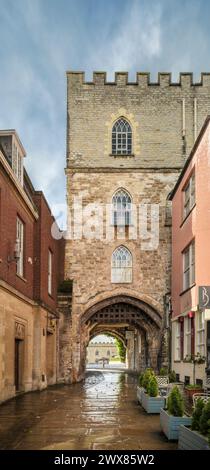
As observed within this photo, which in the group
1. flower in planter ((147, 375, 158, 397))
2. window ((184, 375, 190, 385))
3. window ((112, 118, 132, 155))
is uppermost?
window ((112, 118, 132, 155))

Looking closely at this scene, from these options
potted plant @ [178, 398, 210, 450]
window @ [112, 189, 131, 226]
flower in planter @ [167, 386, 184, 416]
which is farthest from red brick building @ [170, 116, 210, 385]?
potted plant @ [178, 398, 210, 450]

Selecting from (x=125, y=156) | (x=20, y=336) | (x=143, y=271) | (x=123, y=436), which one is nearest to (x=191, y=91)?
(x=125, y=156)

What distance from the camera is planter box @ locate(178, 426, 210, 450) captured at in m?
7.39

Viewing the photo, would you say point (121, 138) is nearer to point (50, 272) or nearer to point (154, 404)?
point (50, 272)

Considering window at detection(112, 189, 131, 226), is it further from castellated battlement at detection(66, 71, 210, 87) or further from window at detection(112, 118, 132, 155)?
castellated battlement at detection(66, 71, 210, 87)

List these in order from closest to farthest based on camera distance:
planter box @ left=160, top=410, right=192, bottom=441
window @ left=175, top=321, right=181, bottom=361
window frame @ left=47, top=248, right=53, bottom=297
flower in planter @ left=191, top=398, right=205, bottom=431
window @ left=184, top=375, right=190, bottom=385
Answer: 1. flower in planter @ left=191, top=398, right=205, bottom=431
2. planter box @ left=160, top=410, right=192, bottom=441
3. window @ left=184, top=375, right=190, bottom=385
4. window @ left=175, top=321, right=181, bottom=361
5. window frame @ left=47, top=248, right=53, bottom=297

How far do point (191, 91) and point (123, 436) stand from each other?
2381cm

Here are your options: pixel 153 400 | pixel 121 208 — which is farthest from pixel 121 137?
pixel 153 400

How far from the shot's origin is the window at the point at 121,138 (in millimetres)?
31375

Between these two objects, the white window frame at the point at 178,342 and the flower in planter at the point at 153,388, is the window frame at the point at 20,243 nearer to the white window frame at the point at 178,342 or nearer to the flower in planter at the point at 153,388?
the white window frame at the point at 178,342

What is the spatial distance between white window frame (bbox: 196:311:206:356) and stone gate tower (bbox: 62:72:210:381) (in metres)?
9.89

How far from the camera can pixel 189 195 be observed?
2272cm

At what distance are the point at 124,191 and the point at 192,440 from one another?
76.7 ft

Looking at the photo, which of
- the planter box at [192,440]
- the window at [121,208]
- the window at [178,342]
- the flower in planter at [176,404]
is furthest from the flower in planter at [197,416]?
the window at [121,208]
